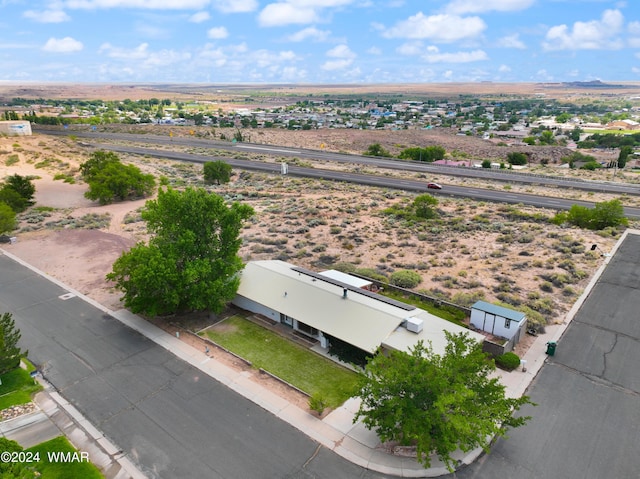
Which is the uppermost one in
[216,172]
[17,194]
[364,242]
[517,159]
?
[17,194]

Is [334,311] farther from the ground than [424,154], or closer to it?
farther from the ground

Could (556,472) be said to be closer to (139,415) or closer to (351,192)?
(139,415)

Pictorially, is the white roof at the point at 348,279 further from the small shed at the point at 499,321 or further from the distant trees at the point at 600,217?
the distant trees at the point at 600,217

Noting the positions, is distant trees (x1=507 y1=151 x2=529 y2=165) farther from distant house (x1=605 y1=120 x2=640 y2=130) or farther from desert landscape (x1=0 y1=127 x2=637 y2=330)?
distant house (x1=605 y1=120 x2=640 y2=130)

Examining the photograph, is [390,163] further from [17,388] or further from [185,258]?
[17,388]

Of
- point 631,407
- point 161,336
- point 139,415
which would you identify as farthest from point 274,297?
point 631,407

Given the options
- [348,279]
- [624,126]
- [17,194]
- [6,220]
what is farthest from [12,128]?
[624,126]

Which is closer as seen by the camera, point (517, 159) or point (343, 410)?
point (343, 410)
